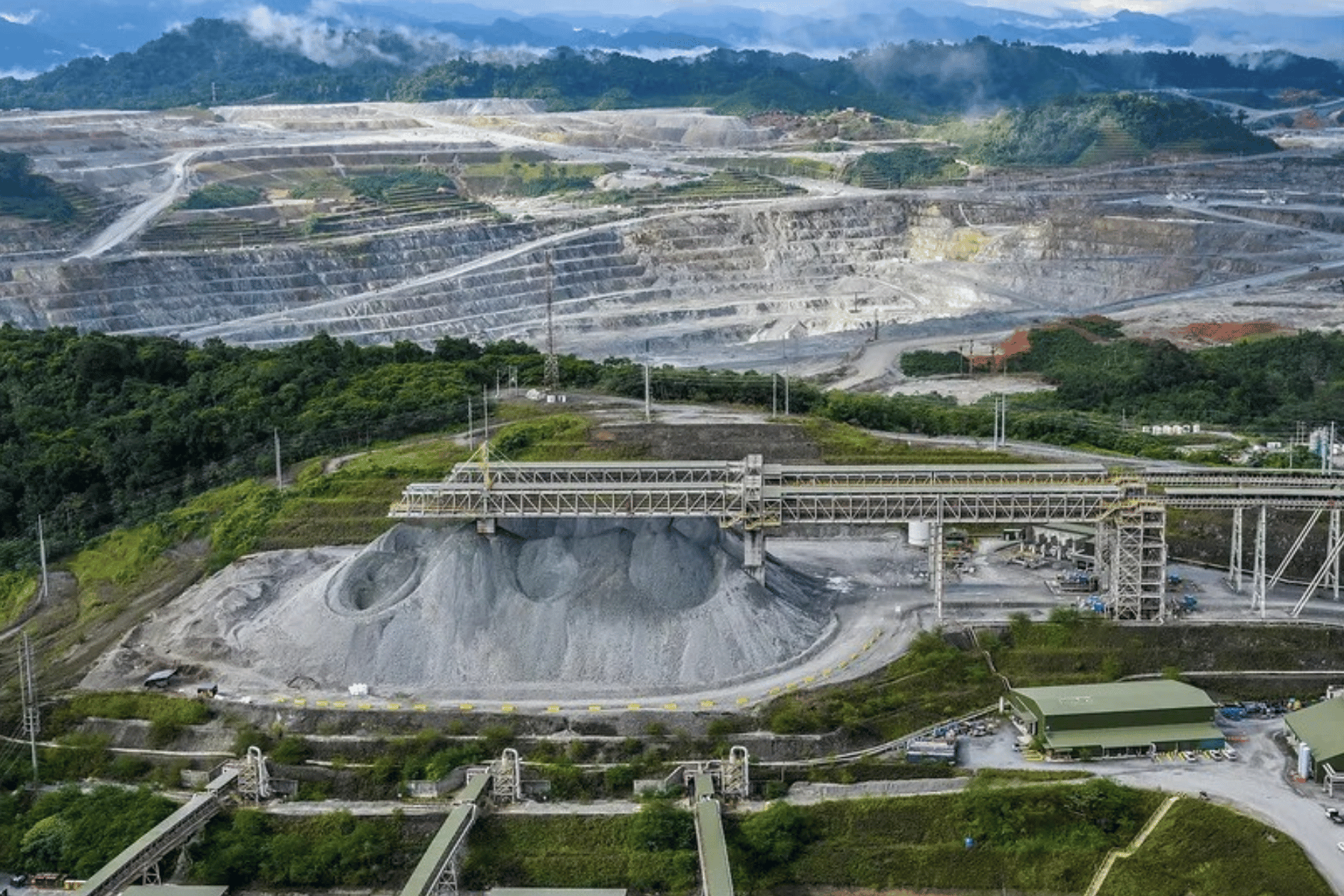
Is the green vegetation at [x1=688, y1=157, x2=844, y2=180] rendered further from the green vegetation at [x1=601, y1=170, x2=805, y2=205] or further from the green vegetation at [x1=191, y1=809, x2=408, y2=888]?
the green vegetation at [x1=191, y1=809, x2=408, y2=888]

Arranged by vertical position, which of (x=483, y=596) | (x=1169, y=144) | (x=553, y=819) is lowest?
(x=553, y=819)

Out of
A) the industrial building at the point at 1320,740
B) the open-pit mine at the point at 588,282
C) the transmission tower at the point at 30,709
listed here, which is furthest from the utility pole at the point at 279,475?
the industrial building at the point at 1320,740

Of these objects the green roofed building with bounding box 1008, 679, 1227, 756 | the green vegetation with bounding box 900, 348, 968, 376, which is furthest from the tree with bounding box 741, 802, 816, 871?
the green vegetation with bounding box 900, 348, 968, 376

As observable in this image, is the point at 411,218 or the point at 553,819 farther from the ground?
the point at 411,218

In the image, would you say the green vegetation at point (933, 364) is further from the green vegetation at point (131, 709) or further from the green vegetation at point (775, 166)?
the green vegetation at point (775, 166)

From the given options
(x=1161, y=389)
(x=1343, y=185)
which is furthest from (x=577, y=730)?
(x=1343, y=185)

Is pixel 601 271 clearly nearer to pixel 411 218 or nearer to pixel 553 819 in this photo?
pixel 411 218
